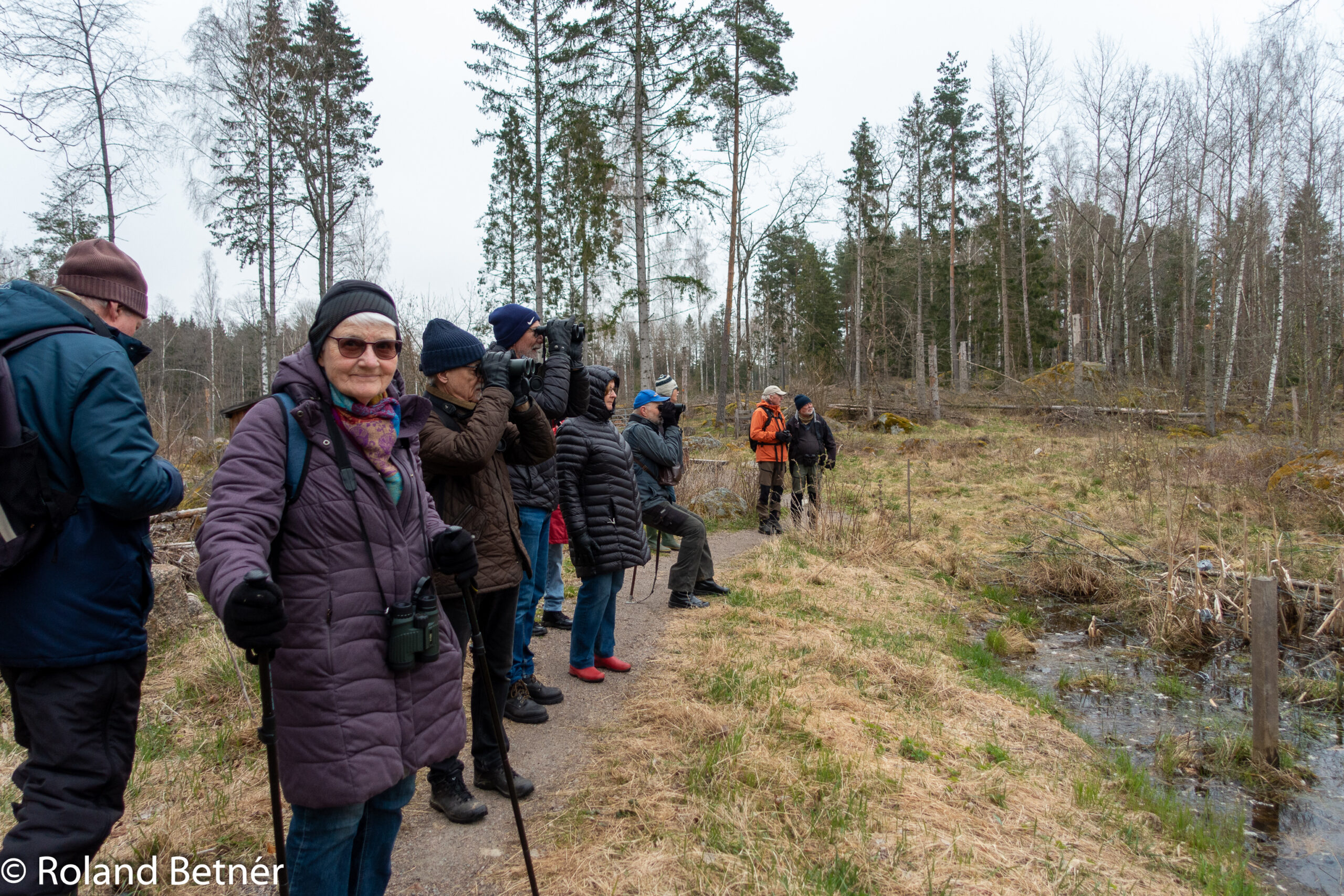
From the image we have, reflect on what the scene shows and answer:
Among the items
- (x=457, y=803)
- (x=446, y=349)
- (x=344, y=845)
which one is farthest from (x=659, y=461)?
(x=344, y=845)

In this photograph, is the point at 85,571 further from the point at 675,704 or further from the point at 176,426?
the point at 176,426

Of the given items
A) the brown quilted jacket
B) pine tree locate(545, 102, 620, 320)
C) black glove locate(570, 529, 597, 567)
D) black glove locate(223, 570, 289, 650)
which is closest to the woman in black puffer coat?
black glove locate(570, 529, 597, 567)

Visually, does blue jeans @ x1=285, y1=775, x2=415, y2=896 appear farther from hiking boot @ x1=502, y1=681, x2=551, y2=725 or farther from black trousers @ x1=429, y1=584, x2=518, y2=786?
hiking boot @ x1=502, y1=681, x2=551, y2=725

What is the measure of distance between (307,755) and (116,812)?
2.33ft

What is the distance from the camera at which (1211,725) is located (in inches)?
201

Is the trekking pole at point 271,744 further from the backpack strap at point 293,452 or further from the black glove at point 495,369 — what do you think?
the black glove at point 495,369

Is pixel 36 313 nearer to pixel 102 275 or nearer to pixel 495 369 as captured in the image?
pixel 102 275

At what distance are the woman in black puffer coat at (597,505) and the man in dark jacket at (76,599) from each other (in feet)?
7.10

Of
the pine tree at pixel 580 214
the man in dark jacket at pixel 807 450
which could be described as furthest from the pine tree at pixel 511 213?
the man in dark jacket at pixel 807 450

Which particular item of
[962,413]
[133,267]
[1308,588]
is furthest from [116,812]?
[962,413]

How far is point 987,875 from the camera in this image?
285cm

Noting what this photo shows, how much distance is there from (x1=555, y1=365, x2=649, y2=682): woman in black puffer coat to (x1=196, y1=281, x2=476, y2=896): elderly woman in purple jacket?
1.96 metres

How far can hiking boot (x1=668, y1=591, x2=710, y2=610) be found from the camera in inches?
251

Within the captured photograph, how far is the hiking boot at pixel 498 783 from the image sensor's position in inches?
121
